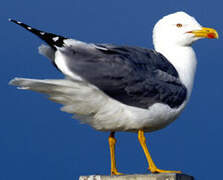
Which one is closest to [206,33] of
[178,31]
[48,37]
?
[178,31]

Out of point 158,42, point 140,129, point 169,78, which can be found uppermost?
point 158,42

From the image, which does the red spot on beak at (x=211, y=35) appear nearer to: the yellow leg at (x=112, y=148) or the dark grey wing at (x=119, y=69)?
the dark grey wing at (x=119, y=69)

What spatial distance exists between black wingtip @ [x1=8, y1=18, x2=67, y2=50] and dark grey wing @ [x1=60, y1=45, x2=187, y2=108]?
0.48 ft

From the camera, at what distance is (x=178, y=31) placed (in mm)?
8625

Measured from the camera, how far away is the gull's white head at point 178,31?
8.61m

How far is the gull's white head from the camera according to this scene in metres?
8.61

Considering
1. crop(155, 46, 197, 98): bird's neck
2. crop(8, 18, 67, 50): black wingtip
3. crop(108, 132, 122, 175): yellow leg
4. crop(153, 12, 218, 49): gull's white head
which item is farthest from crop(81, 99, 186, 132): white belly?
crop(153, 12, 218, 49): gull's white head

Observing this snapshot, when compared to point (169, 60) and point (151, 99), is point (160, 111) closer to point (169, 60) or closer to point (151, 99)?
point (151, 99)

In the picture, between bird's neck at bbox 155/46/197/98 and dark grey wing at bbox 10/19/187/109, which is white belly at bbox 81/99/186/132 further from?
bird's neck at bbox 155/46/197/98

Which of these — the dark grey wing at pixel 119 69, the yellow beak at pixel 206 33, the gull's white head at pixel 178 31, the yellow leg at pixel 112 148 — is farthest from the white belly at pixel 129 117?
the yellow beak at pixel 206 33

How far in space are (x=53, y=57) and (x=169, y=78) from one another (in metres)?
1.55

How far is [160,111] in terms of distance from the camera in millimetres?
7863

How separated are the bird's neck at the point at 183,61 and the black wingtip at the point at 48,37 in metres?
1.66

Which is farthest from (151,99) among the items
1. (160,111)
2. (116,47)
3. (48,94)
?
(48,94)
